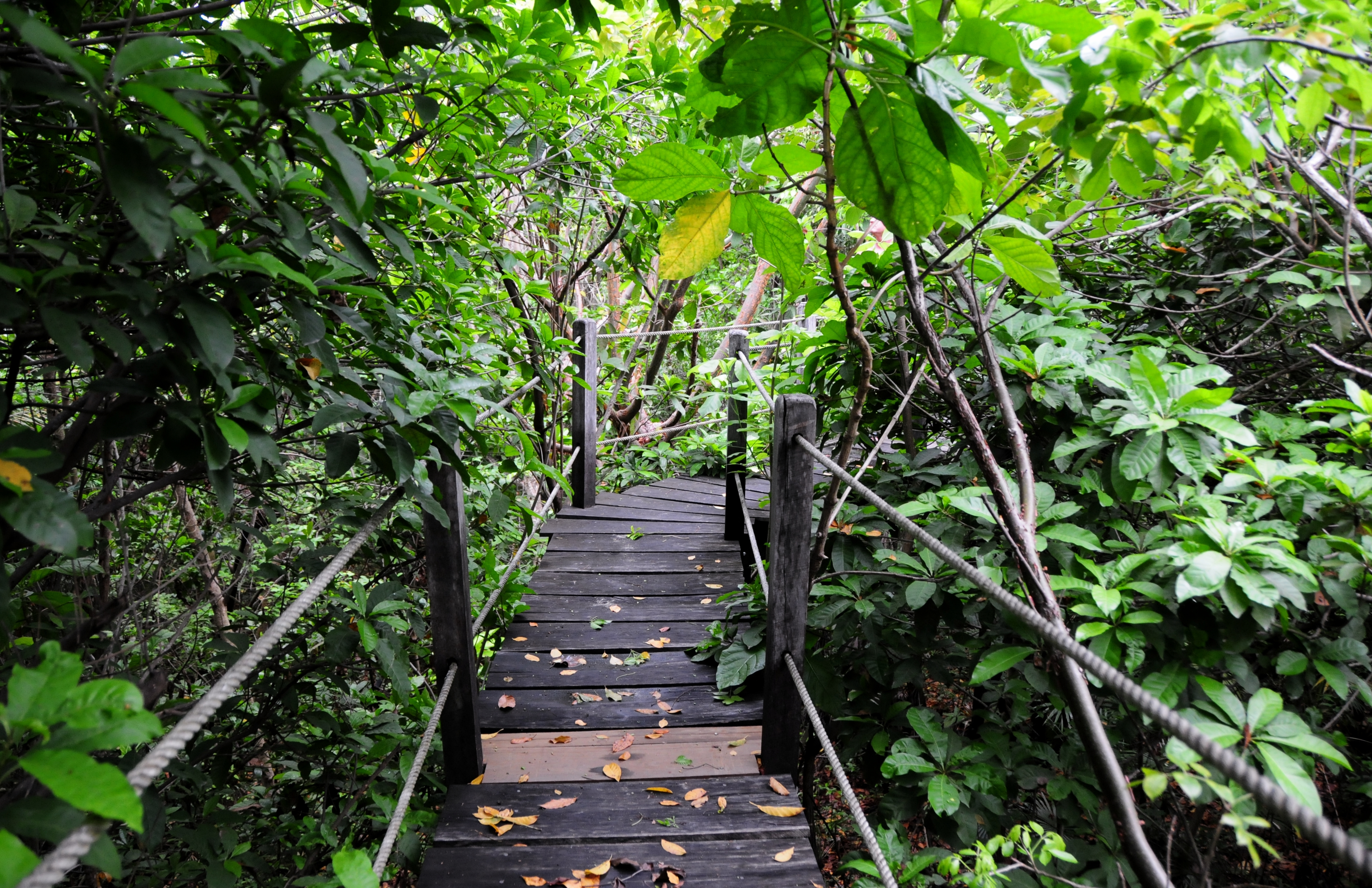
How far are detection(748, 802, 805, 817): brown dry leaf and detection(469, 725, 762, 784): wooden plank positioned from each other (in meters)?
0.16

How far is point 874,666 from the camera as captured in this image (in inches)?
87.1

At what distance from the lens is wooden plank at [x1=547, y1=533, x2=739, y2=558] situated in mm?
4207

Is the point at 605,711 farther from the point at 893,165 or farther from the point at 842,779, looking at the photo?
the point at 893,165

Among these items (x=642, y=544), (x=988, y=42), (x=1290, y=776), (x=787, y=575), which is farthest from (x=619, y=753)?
(x=988, y=42)

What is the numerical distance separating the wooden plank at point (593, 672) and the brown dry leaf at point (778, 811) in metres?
0.73

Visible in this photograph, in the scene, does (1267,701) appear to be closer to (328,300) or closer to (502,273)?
(328,300)

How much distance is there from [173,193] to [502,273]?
2.17m

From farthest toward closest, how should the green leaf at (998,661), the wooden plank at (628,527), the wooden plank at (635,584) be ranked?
the wooden plank at (628,527), the wooden plank at (635,584), the green leaf at (998,661)

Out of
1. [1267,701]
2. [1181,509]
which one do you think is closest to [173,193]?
[1267,701]

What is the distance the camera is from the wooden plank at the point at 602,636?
3078 millimetres

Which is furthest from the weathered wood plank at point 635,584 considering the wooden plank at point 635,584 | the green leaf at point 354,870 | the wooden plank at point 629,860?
the green leaf at point 354,870

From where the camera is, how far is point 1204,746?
0.63 m

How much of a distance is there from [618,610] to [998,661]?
2.06 meters

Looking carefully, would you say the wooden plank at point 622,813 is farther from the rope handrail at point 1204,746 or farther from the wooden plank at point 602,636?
the rope handrail at point 1204,746
